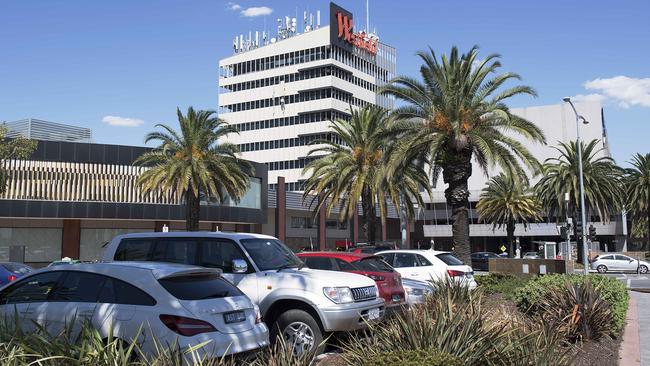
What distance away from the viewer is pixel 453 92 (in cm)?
2339

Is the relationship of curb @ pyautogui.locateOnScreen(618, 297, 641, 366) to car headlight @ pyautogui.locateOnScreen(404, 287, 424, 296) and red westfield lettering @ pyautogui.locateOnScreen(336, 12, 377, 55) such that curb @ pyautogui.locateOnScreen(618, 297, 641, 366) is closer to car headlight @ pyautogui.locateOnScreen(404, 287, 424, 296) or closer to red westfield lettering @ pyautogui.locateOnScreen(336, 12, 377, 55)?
car headlight @ pyautogui.locateOnScreen(404, 287, 424, 296)

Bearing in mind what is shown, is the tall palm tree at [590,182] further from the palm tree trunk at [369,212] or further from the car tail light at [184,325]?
the car tail light at [184,325]

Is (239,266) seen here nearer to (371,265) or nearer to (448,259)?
(371,265)

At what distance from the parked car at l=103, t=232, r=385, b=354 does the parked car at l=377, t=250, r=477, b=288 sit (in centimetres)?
664

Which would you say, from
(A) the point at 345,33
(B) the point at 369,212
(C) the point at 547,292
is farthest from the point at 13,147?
(A) the point at 345,33

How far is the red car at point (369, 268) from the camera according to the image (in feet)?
35.4

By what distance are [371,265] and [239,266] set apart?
3528mm

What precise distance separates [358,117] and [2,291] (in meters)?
25.8

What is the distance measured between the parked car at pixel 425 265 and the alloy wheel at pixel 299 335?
7483mm

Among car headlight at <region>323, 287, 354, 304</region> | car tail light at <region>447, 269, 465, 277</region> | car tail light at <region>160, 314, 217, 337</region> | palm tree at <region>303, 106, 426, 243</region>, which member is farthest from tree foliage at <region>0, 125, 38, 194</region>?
car tail light at <region>160, 314, 217, 337</region>

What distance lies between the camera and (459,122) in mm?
23172

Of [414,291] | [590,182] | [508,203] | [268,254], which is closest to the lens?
[268,254]

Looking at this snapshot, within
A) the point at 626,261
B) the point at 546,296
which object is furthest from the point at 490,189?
the point at 546,296

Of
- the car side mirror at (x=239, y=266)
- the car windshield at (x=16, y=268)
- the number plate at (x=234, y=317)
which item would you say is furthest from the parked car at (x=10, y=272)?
the number plate at (x=234, y=317)
